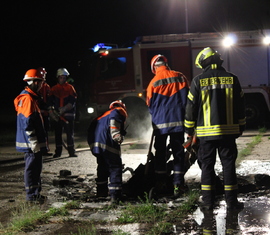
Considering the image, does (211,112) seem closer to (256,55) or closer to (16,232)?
(16,232)

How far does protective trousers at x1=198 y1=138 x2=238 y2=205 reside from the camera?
212 inches

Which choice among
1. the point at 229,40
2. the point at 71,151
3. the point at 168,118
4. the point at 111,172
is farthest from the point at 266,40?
the point at 111,172

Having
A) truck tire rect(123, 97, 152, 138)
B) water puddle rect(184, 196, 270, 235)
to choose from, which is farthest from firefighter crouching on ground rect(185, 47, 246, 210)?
truck tire rect(123, 97, 152, 138)

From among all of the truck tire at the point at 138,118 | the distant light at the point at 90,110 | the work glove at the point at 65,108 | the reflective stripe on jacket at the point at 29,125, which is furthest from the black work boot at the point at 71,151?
the distant light at the point at 90,110

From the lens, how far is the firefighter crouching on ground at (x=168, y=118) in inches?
253

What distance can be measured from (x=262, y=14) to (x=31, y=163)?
3903cm

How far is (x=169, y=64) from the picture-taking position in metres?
15.5

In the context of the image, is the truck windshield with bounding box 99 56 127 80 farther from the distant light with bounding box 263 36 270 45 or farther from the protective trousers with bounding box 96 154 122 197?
the protective trousers with bounding box 96 154 122 197

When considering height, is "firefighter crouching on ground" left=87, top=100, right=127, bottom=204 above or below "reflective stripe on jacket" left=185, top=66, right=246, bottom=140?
below

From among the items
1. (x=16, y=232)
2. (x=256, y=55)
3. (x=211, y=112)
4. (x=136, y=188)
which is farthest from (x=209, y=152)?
(x=256, y=55)

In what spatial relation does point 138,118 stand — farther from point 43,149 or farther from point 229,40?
point 43,149

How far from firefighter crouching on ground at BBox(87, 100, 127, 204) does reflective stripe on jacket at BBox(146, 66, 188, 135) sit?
50cm

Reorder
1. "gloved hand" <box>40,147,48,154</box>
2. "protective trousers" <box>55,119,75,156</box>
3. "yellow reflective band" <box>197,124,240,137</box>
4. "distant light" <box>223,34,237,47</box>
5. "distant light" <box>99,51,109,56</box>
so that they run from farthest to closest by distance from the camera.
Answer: "distant light" <box>223,34,237,47</box> < "distant light" <box>99,51,109,56</box> < "protective trousers" <box>55,119,75,156</box> < "gloved hand" <box>40,147,48,154</box> < "yellow reflective band" <box>197,124,240,137</box>

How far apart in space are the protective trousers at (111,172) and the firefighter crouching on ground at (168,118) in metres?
0.62
